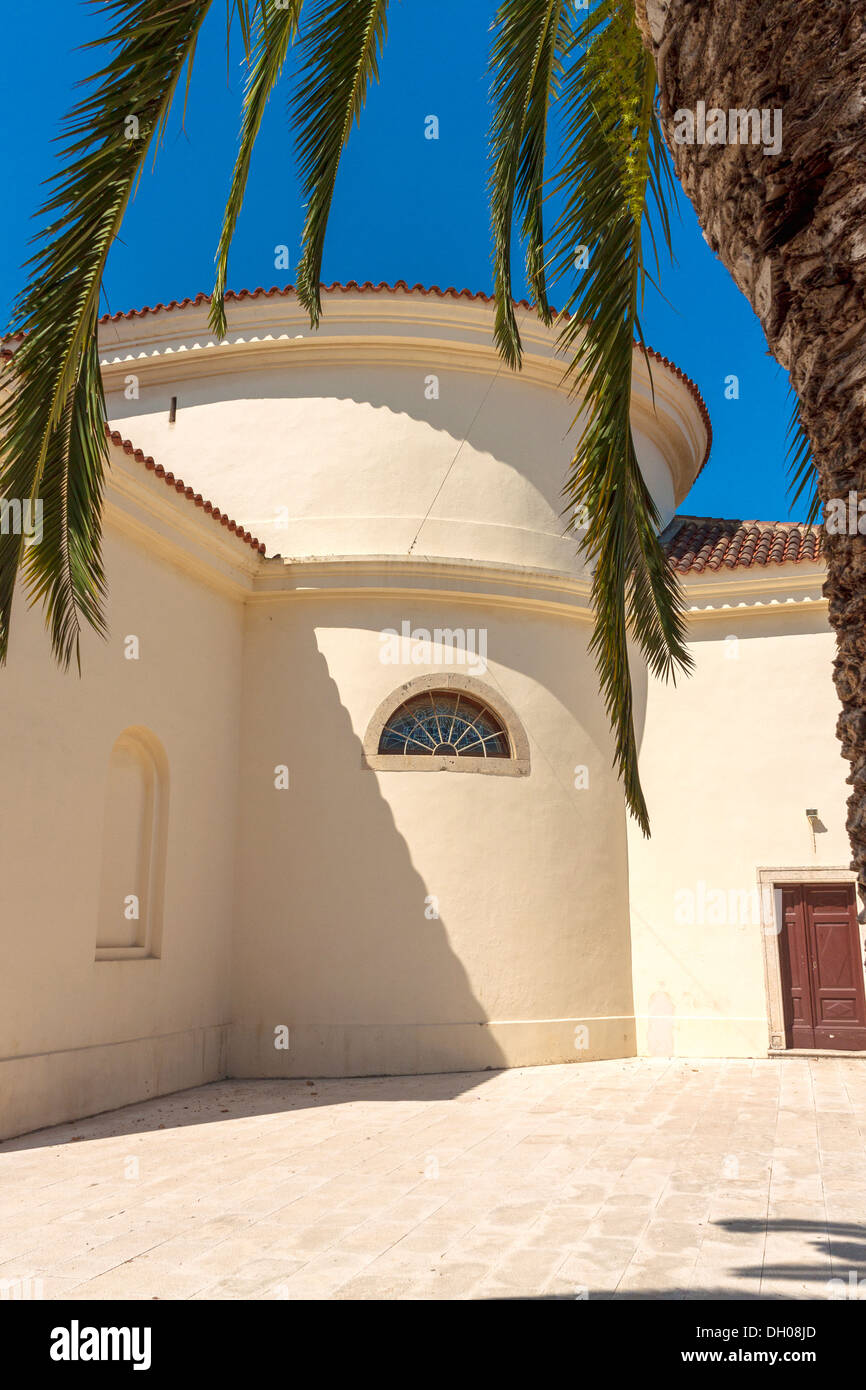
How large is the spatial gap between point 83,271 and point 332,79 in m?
1.86

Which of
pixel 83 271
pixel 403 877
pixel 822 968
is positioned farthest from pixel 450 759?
pixel 83 271

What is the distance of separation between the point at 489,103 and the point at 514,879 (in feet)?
29.0

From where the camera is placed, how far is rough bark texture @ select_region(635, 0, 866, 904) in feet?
7.63

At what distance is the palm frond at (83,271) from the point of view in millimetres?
3947

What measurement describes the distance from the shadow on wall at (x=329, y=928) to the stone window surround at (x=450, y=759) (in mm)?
264

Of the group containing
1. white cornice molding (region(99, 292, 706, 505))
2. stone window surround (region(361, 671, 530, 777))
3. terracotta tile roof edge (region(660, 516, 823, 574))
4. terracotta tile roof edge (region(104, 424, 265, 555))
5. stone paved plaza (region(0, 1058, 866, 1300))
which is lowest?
stone paved plaza (region(0, 1058, 866, 1300))

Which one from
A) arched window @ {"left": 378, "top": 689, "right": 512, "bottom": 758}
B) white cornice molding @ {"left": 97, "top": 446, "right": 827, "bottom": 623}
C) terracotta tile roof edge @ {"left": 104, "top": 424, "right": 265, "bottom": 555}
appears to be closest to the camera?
terracotta tile roof edge @ {"left": 104, "top": 424, "right": 265, "bottom": 555}

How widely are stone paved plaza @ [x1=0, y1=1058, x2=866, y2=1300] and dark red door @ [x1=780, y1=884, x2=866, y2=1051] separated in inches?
80.0

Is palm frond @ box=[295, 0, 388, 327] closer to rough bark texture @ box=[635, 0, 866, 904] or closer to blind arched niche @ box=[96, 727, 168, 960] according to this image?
rough bark texture @ box=[635, 0, 866, 904]

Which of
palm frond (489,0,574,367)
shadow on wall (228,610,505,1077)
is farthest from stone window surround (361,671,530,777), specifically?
palm frond (489,0,574,367)

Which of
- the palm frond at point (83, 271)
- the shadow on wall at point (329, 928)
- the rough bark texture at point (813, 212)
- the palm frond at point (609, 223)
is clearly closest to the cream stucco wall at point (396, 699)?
the shadow on wall at point (329, 928)

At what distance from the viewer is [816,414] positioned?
8.10ft

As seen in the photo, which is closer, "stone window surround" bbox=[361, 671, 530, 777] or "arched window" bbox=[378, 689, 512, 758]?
"stone window surround" bbox=[361, 671, 530, 777]

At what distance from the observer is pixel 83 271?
4.08m
